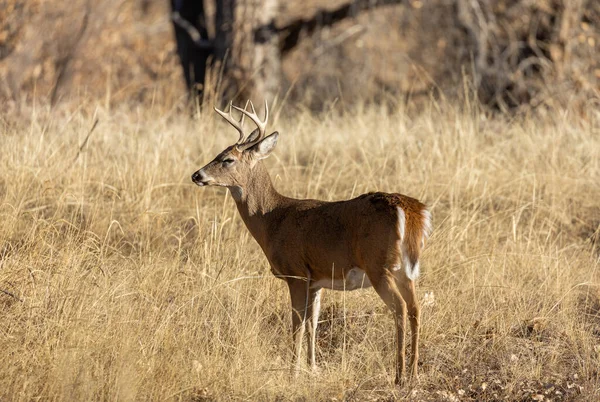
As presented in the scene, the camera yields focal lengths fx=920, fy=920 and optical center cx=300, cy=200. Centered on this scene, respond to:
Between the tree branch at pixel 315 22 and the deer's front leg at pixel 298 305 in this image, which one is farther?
the tree branch at pixel 315 22

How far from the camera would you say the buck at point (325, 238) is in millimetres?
4887

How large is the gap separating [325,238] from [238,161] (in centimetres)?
102

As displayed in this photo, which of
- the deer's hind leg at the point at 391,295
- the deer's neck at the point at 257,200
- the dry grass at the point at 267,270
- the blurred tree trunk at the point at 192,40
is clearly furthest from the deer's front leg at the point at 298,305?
the blurred tree trunk at the point at 192,40

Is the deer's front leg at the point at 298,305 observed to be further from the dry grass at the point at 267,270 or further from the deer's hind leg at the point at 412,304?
the deer's hind leg at the point at 412,304

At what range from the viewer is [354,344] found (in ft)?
17.5

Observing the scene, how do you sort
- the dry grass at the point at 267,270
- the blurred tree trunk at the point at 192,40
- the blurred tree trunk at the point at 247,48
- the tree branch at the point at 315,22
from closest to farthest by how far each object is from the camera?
1. the dry grass at the point at 267,270
2. the blurred tree trunk at the point at 247,48
3. the tree branch at the point at 315,22
4. the blurred tree trunk at the point at 192,40

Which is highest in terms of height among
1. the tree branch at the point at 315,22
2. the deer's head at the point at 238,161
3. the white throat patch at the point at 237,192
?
the tree branch at the point at 315,22

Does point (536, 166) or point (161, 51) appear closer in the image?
point (536, 166)

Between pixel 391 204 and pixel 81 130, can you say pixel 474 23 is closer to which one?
pixel 81 130

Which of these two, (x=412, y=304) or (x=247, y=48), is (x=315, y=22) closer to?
(x=247, y=48)

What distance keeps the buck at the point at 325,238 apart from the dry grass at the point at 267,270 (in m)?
0.30

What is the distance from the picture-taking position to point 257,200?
593cm

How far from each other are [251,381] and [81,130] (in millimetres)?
4275

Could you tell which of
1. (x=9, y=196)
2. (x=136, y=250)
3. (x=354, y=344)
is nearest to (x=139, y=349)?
(x=354, y=344)
